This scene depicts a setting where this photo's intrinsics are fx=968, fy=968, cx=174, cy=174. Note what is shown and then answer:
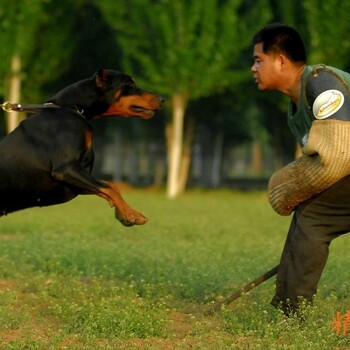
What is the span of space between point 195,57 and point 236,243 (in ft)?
62.9

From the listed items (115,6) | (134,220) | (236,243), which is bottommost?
(236,243)

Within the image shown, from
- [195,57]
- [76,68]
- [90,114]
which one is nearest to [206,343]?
[90,114]

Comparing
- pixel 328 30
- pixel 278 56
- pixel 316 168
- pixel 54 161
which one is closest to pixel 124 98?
pixel 54 161

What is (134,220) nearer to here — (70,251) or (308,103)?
(308,103)

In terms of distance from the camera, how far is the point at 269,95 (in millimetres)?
36250

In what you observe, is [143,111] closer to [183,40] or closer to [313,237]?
[313,237]

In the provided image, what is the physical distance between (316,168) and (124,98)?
2045 mm

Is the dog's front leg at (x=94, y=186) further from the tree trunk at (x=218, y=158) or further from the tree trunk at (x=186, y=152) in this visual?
the tree trunk at (x=218, y=158)

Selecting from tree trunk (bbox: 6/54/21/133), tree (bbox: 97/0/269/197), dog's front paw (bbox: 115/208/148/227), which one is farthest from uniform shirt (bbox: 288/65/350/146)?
tree trunk (bbox: 6/54/21/133)

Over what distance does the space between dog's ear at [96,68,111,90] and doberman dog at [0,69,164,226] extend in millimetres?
191

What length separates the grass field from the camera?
22.9 ft

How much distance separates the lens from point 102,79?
8.30 m

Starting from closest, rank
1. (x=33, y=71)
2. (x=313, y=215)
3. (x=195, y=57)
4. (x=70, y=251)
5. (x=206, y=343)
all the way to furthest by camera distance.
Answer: (x=206, y=343)
(x=313, y=215)
(x=70, y=251)
(x=195, y=57)
(x=33, y=71)

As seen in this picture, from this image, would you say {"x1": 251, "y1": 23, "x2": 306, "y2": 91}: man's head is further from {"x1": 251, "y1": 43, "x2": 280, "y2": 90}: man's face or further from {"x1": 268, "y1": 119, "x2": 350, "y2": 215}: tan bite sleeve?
{"x1": 268, "y1": 119, "x2": 350, "y2": 215}: tan bite sleeve
